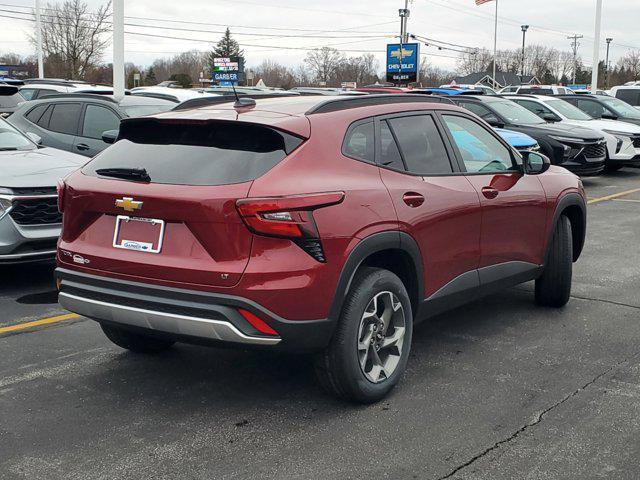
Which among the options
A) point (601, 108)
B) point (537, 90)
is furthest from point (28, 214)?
point (537, 90)

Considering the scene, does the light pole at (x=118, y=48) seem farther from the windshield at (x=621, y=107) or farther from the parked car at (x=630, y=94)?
the parked car at (x=630, y=94)

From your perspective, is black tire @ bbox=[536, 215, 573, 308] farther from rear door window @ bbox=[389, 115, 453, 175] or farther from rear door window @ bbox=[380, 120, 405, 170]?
rear door window @ bbox=[380, 120, 405, 170]

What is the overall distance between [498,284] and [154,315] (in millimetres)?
2569

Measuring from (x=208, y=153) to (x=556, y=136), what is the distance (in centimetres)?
1243

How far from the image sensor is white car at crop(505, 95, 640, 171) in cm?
1731

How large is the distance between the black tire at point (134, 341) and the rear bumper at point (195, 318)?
2.78ft

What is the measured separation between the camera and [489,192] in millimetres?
5305

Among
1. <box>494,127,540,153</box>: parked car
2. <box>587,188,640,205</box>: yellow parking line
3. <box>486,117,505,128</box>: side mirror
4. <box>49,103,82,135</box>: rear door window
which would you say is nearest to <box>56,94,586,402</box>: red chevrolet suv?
<box>49,103,82,135</box>: rear door window

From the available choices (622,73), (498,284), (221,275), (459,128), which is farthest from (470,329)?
(622,73)

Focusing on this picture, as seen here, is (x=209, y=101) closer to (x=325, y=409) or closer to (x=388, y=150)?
(x=388, y=150)

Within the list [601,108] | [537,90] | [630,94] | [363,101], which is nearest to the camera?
[363,101]

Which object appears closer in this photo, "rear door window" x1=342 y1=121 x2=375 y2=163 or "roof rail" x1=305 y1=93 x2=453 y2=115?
"rear door window" x1=342 y1=121 x2=375 y2=163

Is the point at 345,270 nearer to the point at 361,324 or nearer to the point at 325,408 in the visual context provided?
the point at 361,324

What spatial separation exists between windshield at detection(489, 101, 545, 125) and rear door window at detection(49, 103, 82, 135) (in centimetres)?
840
